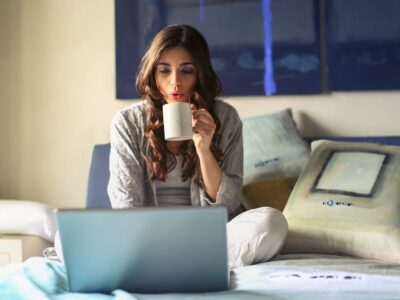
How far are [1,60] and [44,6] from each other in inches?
12.5

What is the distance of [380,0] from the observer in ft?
8.61

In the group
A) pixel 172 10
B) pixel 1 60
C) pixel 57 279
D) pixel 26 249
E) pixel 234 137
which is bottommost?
pixel 26 249

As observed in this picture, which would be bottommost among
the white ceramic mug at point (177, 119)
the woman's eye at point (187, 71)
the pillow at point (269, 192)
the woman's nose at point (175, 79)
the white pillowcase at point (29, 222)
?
the white pillowcase at point (29, 222)

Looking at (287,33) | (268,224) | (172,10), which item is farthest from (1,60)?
(268,224)

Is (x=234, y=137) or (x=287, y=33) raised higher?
(x=287, y=33)

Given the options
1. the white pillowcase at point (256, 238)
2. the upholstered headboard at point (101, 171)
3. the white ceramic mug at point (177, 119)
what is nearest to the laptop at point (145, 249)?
the white pillowcase at point (256, 238)

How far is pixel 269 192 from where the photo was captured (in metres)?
2.18

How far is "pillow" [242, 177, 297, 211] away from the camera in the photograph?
2.16 metres

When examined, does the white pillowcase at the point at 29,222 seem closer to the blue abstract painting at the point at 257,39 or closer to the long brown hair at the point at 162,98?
the long brown hair at the point at 162,98

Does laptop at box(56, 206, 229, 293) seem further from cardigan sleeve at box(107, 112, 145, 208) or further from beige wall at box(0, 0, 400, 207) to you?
beige wall at box(0, 0, 400, 207)

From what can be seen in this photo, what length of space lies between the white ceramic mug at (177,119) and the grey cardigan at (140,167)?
0.36 metres

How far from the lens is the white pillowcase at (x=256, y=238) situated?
159 centimetres

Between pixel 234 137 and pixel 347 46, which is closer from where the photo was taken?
pixel 234 137

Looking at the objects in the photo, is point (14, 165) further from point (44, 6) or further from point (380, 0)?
point (380, 0)
